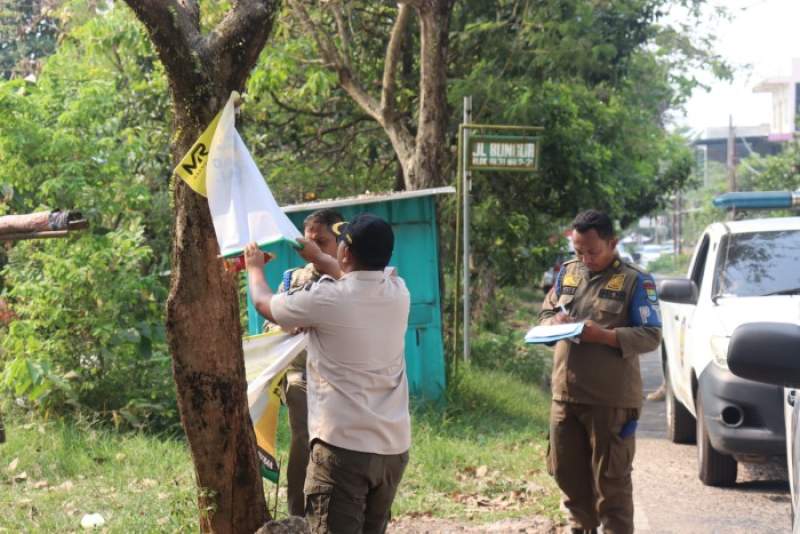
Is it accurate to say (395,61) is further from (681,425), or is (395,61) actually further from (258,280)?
(258,280)

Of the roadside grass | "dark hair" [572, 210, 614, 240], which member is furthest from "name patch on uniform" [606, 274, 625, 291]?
the roadside grass

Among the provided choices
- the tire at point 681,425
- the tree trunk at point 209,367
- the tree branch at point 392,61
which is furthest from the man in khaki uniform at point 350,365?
the tree branch at point 392,61

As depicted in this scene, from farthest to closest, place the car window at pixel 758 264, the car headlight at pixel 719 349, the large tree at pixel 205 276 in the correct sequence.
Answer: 1. the car window at pixel 758 264
2. the car headlight at pixel 719 349
3. the large tree at pixel 205 276

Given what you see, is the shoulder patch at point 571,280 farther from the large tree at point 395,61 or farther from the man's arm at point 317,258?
the large tree at point 395,61

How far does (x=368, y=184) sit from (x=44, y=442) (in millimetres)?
9121

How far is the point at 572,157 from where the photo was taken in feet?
52.7

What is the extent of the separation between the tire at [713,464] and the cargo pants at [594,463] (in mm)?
2324

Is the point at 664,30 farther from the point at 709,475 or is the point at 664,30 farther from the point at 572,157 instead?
the point at 709,475

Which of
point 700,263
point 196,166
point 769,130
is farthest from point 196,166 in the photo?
point 769,130

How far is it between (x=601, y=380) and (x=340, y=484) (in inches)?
69.5

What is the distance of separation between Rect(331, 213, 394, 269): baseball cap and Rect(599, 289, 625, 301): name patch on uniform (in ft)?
5.64

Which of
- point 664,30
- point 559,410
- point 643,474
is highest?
point 664,30

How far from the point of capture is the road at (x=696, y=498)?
7066 millimetres

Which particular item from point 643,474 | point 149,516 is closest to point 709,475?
point 643,474
